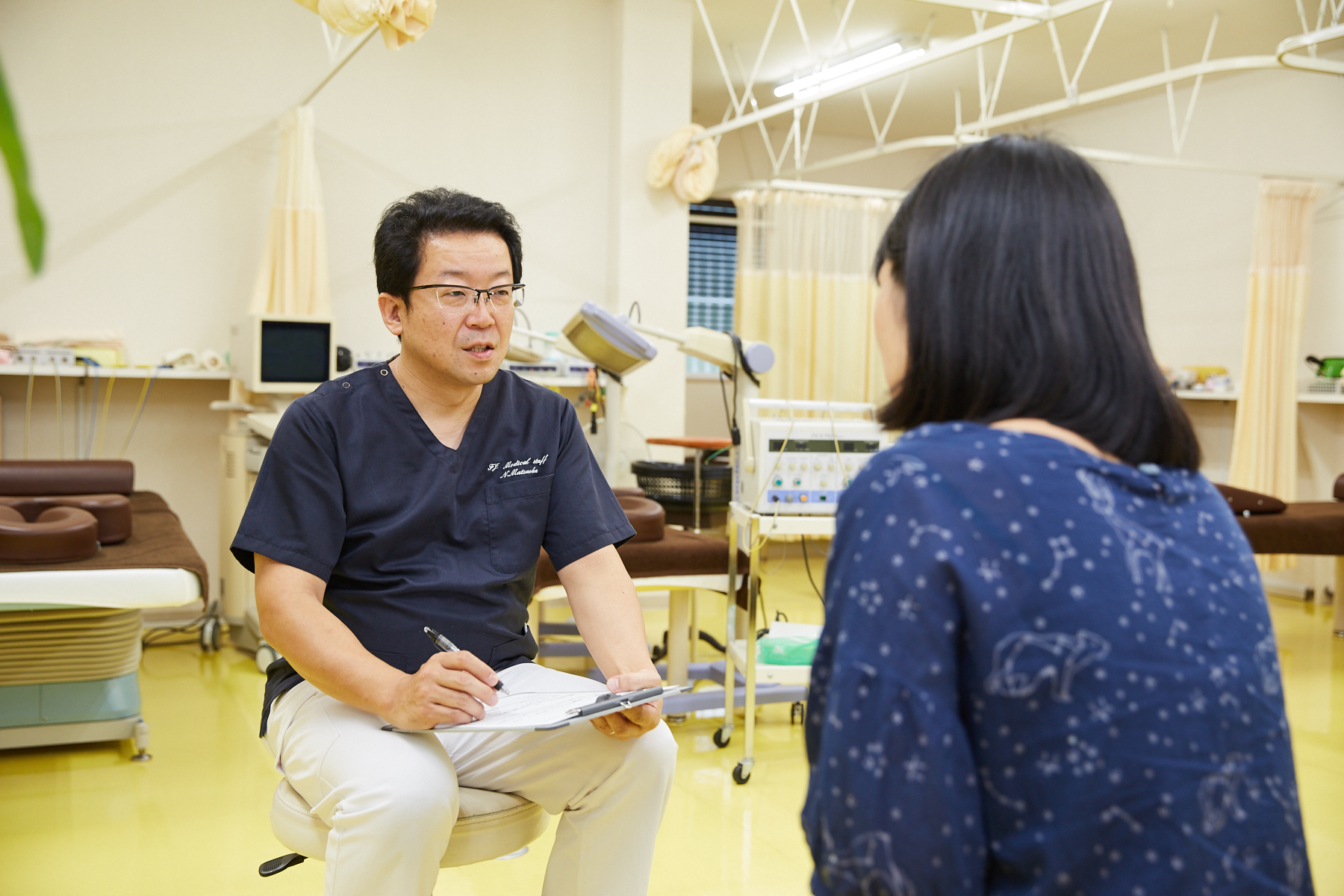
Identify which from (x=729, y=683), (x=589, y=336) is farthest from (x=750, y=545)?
(x=589, y=336)

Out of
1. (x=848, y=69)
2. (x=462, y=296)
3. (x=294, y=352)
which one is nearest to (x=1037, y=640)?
(x=462, y=296)

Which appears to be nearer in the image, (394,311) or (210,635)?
(394,311)

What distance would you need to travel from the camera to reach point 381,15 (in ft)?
8.29

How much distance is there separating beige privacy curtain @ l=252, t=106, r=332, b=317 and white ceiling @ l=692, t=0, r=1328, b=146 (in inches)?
80.0

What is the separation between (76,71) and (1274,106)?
5.59m

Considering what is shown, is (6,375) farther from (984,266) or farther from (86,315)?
(984,266)

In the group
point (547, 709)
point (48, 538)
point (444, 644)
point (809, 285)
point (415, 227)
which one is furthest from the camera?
point (809, 285)

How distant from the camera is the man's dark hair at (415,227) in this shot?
162 centimetres

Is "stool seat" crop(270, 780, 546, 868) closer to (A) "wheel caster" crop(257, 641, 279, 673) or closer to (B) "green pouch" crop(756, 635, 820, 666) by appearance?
(B) "green pouch" crop(756, 635, 820, 666)

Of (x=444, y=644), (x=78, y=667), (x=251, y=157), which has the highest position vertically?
(x=251, y=157)

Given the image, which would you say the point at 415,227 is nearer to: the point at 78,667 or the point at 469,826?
the point at 469,826

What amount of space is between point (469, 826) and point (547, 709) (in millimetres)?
207

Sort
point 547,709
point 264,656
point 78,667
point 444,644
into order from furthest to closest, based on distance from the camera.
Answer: point 264,656 < point 78,667 < point 444,644 < point 547,709

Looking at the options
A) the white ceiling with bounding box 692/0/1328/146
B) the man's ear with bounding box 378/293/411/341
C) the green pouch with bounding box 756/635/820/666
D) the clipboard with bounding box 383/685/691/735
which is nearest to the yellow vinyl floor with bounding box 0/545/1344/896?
the green pouch with bounding box 756/635/820/666
